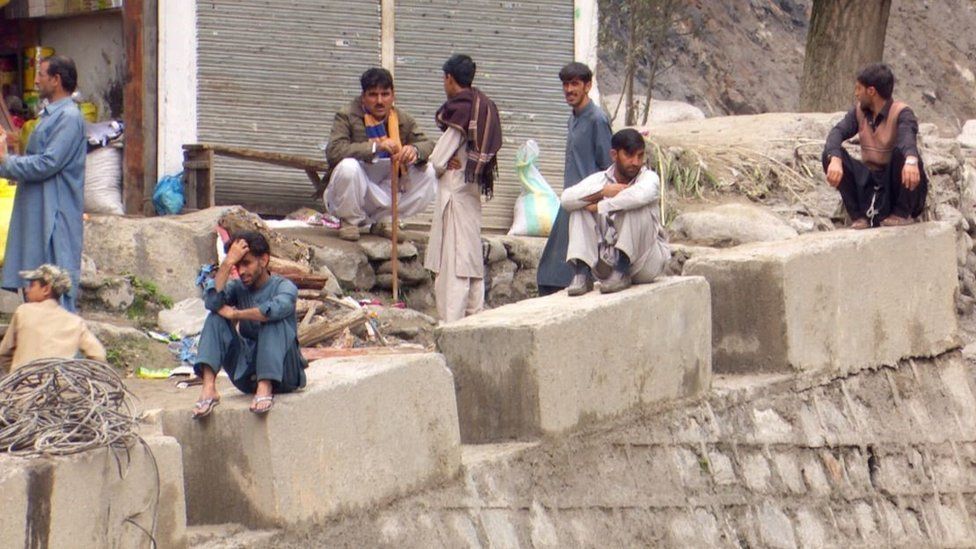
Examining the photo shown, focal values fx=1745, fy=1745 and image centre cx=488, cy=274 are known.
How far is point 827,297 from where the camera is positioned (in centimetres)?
846

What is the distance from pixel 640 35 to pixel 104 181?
32.0ft

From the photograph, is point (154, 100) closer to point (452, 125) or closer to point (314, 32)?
point (314, 32)

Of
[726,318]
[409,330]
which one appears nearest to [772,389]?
[726,318]

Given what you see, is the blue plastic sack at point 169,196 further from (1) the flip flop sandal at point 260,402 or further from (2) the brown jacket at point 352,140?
(1) the flip flop sandal at point 260,402

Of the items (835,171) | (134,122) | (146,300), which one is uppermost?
(835,171)

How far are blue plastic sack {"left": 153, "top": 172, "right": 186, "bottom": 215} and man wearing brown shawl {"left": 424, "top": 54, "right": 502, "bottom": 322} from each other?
5.97 feet

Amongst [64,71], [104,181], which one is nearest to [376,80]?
[104,181]

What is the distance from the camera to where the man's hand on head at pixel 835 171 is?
8.62 meters

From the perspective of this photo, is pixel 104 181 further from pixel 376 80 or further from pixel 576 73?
pixel 576 73

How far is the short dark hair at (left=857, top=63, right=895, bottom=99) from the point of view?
850cm

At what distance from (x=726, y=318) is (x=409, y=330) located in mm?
2015

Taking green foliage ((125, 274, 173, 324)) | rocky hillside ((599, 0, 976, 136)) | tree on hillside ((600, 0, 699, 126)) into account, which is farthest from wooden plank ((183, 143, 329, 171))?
rocky hillside ((599, 0, 976, 136))

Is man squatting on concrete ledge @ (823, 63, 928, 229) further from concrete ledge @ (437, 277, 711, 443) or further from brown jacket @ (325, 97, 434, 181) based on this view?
brown jacket @ (325, 97, 434, 181)

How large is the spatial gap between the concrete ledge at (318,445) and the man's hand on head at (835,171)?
3.00 m
